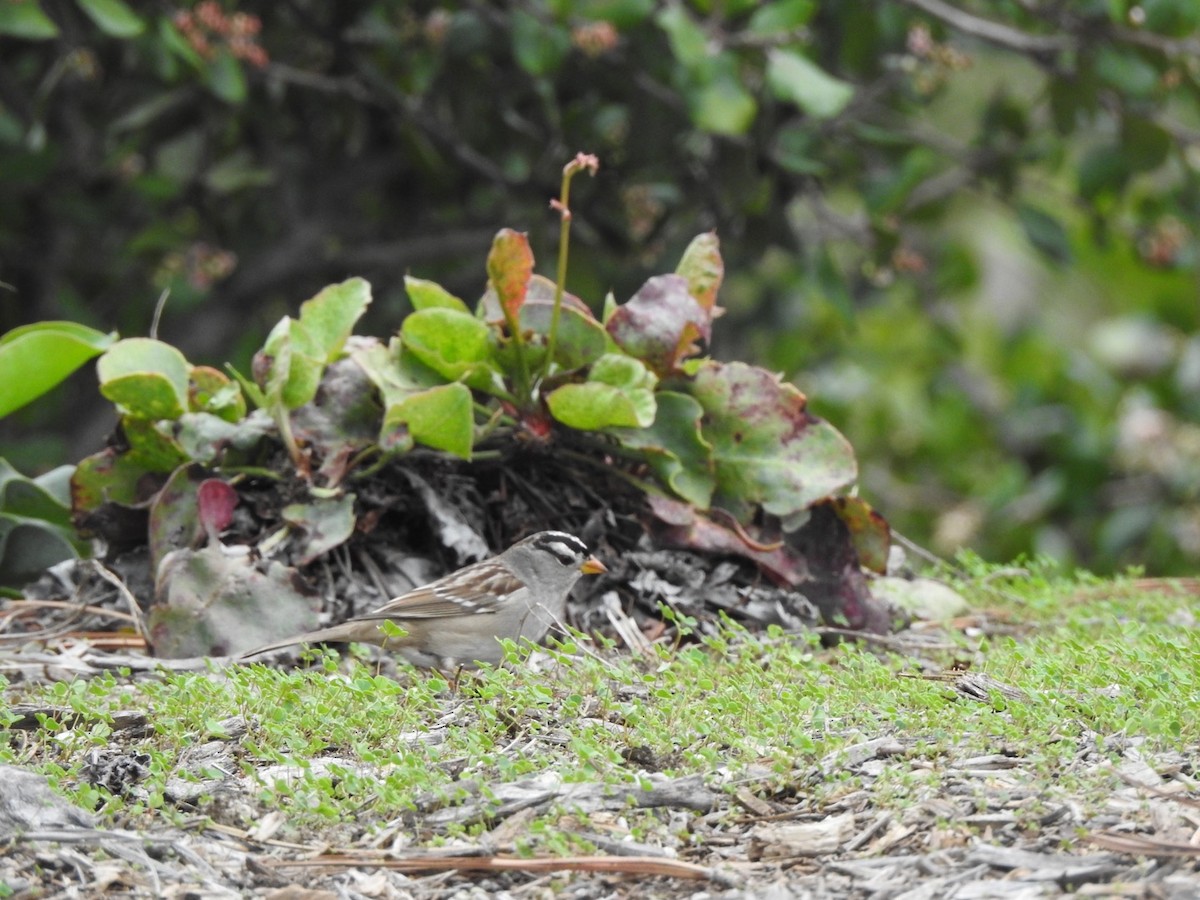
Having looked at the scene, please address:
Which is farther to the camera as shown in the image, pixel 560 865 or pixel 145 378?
pixel 145 378

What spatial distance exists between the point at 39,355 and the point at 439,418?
123cm

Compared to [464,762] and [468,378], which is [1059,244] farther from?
[464,762]

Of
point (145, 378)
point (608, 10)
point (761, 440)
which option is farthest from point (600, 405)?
point (608, 10)

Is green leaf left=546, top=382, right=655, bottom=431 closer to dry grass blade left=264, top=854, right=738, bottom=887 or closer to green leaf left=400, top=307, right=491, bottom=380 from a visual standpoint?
green leaf left=400, top=307, right=491, bottom=380

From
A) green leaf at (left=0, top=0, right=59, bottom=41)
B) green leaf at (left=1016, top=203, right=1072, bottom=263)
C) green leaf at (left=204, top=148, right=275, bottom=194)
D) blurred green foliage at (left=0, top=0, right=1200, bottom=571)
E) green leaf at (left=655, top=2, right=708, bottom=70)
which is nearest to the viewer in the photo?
green leaf at (left=0, top=0, right=59, bottom=41)

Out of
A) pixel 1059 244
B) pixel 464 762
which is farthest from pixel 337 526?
pixel 1059 244

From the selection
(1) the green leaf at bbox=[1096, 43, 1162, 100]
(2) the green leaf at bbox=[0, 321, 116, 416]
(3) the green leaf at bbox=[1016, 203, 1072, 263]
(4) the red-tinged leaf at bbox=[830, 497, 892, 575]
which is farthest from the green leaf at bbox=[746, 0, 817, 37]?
(2) the green leaf at bbox=[0, 321, 116, 416]

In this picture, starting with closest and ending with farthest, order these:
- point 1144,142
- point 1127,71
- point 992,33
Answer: point 1127,71 → point 992,33 → point 1144,142

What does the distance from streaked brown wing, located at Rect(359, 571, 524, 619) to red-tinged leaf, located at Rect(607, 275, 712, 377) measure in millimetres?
855

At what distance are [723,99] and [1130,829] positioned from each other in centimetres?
403

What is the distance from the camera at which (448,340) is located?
4.60 metres

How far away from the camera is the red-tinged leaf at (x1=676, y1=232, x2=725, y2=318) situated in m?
4.91

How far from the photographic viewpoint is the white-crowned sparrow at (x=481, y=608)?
4285mm

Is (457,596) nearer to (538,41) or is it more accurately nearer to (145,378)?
(145,378)
